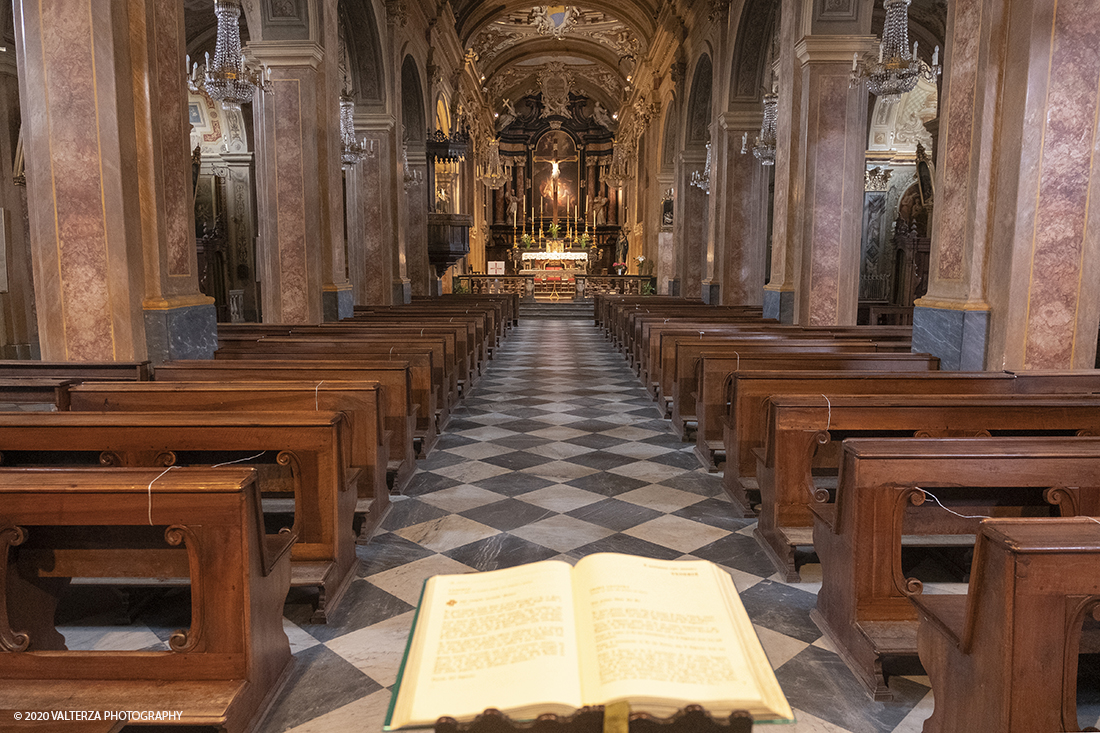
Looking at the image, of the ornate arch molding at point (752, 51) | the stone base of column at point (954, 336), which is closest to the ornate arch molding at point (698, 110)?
the ornate arch molding at point (752, 51)

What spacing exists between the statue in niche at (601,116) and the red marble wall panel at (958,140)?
87.1 ft

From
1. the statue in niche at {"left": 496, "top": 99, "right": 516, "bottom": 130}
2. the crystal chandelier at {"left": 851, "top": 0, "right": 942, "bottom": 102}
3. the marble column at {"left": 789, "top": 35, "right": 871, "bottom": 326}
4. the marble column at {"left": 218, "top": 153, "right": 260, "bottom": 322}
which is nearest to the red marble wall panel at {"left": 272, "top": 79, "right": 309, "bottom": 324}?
the marble column at {"left": 789, "top": 35, "right": 871, "bottom": 326}

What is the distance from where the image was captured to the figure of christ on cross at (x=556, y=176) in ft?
102

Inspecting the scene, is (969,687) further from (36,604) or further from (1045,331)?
(1045,331)

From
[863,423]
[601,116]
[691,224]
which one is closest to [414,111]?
[691,224]

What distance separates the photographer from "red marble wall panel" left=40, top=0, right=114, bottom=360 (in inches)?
164

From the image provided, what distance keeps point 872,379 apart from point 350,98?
7926mm

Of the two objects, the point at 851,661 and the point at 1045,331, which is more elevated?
the point at 1045,331

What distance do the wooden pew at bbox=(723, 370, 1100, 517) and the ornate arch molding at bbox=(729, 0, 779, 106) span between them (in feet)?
27.6

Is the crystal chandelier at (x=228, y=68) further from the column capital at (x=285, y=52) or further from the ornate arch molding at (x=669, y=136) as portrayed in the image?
the ornate arch molding at (x=669, y=136)

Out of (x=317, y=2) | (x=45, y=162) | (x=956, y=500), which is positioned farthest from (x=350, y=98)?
(x=956, y=500)

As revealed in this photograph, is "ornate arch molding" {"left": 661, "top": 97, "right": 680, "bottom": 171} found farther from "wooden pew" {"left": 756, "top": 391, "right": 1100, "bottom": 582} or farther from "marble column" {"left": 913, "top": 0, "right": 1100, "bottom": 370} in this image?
"wooden pew" {"left": 756, "top": 391, "right": 1100, "bottom": 582}

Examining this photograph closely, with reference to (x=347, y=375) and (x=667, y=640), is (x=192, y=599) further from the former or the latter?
(x=347, y=375)

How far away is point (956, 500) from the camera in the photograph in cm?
252
